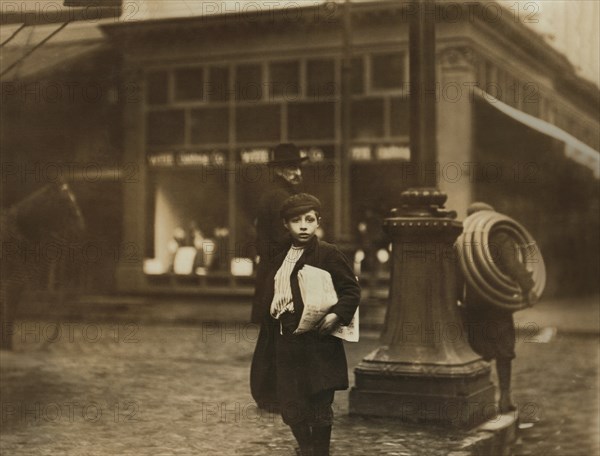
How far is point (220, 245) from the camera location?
1838cm

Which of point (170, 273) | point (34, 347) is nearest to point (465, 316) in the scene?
point (34, 347)

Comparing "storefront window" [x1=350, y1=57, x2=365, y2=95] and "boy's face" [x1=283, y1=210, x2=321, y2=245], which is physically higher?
"storefront window" [x1=350, y1=57, x2=365, y2=95]

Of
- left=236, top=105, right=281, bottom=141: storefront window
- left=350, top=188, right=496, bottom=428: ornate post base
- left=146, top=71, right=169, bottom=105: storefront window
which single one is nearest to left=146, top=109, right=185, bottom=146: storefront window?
left=146, top=71, right=169, bottom=105: storefront window

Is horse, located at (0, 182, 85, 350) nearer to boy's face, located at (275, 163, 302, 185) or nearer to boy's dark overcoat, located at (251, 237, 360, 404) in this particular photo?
boy's face, located at (275, 163, 302, 185)

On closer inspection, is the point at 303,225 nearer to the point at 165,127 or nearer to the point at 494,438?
the point at 494,438

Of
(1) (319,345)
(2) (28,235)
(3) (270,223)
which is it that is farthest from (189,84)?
(1) (319,345)

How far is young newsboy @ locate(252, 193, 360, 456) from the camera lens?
516 cm

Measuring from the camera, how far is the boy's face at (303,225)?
517 centimetres

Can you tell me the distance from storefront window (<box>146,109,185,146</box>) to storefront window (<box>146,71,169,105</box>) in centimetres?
25

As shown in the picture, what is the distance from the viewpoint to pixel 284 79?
1838cm

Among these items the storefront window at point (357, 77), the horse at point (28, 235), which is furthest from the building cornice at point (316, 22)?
the horse at point (28, 235)

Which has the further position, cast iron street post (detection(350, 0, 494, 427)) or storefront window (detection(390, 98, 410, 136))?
storefront window (detection(390, 98, 410, 136))

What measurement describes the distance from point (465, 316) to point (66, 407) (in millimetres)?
3115

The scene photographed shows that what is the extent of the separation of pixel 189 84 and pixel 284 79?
182 centimetres
